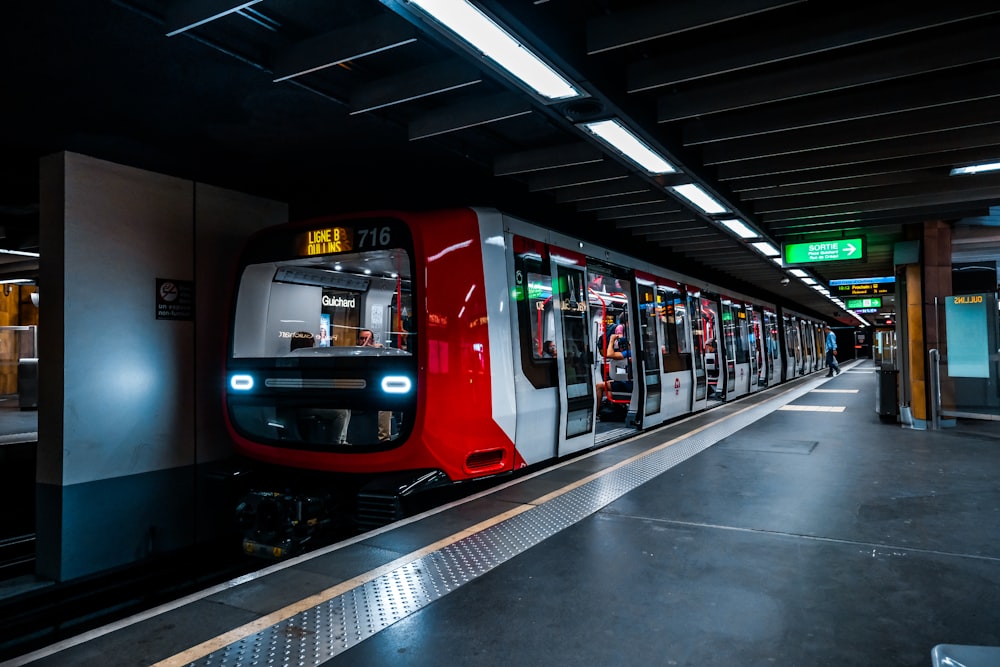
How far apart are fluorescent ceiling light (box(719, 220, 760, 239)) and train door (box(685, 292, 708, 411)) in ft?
4.87

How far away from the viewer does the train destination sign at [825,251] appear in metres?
10.5

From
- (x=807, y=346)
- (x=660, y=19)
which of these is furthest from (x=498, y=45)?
(x=807, y=346)

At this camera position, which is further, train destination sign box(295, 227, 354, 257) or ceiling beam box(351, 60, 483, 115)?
train destination sign box(295, 227, 354, 257)

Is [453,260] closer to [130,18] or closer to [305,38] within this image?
[305,38]

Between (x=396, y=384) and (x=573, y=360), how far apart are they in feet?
7.80

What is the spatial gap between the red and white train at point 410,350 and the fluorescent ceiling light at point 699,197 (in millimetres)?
1219

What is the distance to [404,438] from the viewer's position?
4551 millimetres

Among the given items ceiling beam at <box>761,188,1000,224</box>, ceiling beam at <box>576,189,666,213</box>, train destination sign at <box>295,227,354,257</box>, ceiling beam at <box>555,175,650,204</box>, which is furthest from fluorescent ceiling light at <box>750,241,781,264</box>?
train destination sign at <box>295,227,354,257</box>

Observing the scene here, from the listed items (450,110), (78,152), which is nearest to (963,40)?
(450,110)

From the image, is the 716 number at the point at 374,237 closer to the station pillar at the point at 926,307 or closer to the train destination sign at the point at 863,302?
the station pillar at the point at 926,307

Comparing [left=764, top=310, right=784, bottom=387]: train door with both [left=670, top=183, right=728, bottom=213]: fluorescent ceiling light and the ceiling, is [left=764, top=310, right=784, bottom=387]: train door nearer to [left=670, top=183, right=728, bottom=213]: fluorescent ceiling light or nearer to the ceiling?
the ceiling

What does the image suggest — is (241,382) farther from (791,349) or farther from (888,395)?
(791,349)

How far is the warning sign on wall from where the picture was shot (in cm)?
604

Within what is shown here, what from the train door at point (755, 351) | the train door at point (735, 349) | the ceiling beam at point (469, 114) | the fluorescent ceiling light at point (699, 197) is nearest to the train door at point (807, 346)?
the train door at point (755, 351)
